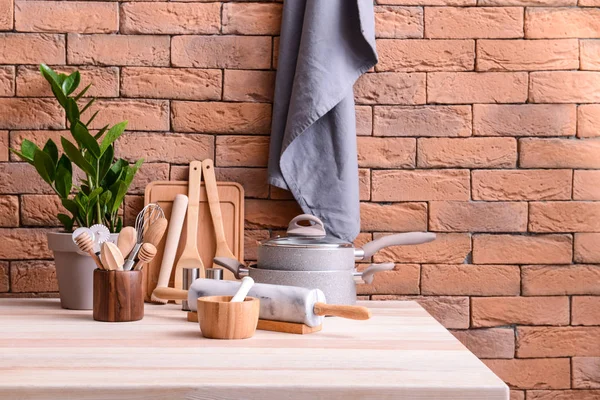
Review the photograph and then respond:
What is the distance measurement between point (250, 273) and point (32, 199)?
2.05ft

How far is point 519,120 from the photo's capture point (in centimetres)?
162

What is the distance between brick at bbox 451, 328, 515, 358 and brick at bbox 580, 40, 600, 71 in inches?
26.4

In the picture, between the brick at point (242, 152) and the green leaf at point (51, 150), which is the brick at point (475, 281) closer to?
the brick at point (242, 152)

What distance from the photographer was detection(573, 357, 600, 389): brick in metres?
1.62

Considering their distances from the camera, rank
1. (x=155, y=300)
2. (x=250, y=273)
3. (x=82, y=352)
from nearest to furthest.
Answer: (x=82, y=352)
(x=250, y=273)
(x=155, y=300)

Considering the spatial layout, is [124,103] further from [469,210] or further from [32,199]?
[469,210]

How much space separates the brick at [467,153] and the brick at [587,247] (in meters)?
0.24

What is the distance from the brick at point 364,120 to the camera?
1.62 m

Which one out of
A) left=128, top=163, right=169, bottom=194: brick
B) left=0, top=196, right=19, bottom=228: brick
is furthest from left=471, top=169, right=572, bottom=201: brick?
left=0, top=196, right=19, bottom=228: brick

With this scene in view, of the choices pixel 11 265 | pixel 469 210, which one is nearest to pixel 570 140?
pixel 469 210

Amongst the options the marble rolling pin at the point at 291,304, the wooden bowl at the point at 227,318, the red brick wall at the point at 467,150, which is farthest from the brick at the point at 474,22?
the wooden bowl at the point at 227,318

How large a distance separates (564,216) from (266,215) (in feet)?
2.37

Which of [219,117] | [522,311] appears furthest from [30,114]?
[522,311]

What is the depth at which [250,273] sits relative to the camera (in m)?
1.33
